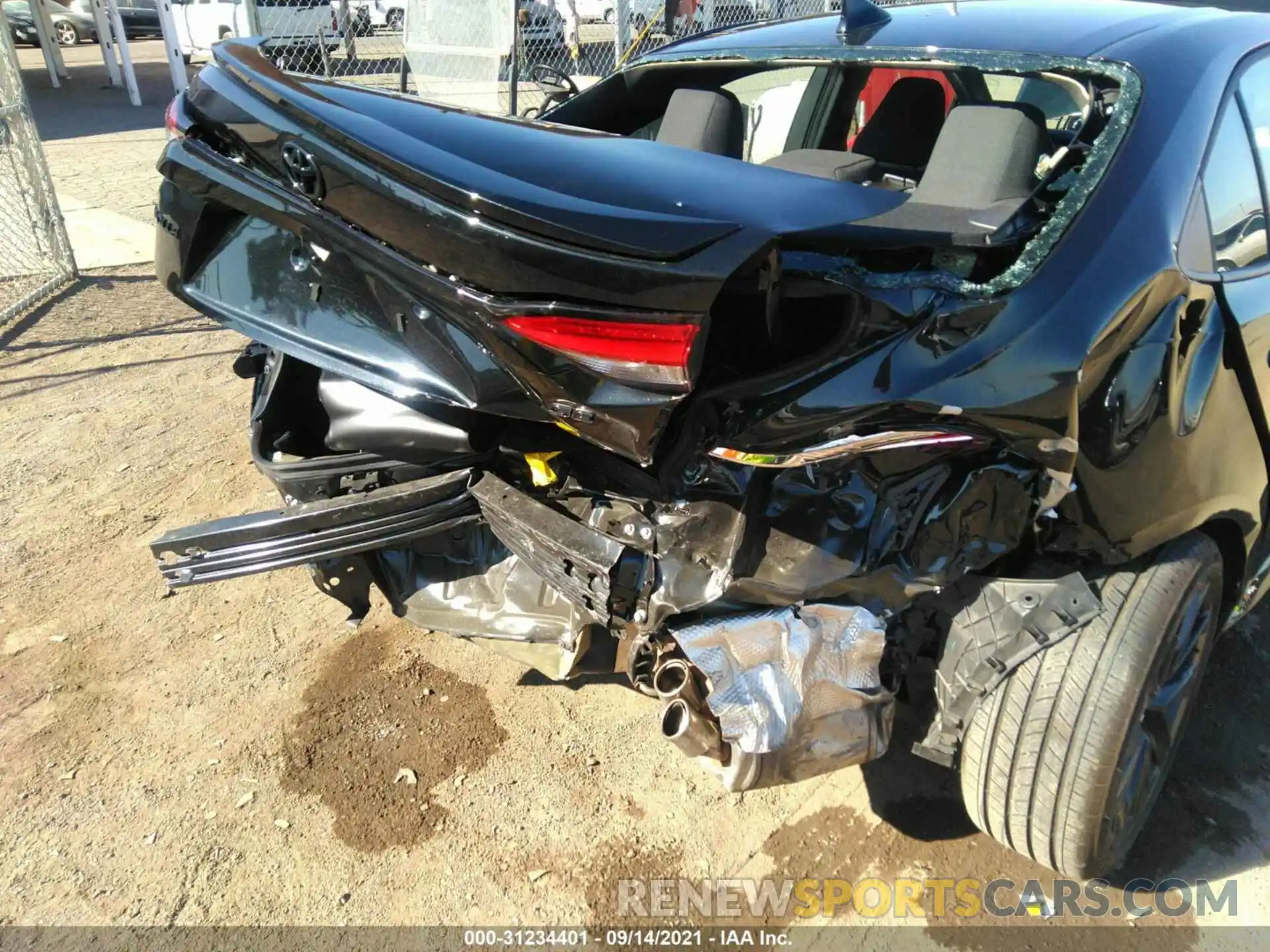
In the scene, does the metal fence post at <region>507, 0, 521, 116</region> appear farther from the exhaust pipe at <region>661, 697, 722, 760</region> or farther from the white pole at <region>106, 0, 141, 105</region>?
the white pole at <region>106, 0, 141, 105</region>

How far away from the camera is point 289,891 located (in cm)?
223

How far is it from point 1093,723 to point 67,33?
27.6m

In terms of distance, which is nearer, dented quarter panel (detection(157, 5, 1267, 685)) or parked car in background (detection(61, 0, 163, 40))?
dented quarter panel (detection(157, 5, 1267, 685))

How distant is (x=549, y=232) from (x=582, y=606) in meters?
0.80

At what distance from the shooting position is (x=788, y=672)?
72.6 inches

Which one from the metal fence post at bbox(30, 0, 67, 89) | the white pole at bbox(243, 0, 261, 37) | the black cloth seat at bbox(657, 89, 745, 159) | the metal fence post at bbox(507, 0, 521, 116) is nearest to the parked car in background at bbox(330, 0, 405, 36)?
the white pole at bbox(243, 0, 261, 37)

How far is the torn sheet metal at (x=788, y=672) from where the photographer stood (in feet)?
6.04

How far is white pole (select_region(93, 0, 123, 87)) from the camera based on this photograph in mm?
13632

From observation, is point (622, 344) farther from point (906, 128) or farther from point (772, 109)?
point (772, 109)

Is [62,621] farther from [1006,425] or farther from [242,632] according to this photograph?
[1006,425]

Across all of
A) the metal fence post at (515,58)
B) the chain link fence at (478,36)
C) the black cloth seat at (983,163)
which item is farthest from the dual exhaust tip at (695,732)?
the metal fence post at (515,58)

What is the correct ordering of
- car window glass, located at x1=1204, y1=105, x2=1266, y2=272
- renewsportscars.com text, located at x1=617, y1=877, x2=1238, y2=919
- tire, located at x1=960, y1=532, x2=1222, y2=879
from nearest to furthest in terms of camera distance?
tire, located at x1=960, y1=532, x2=1222, y2=879, car window glass, located at x1=1204, y1=105, x2=1266, y2=272, renewsportscars.com text, located at x1=617, y1=877, x2=1238, y2=919

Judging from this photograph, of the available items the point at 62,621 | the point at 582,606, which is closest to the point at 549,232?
the point at 582,606

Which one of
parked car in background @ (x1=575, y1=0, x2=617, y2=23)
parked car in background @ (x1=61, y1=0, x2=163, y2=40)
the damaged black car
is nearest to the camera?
the damaged black car
